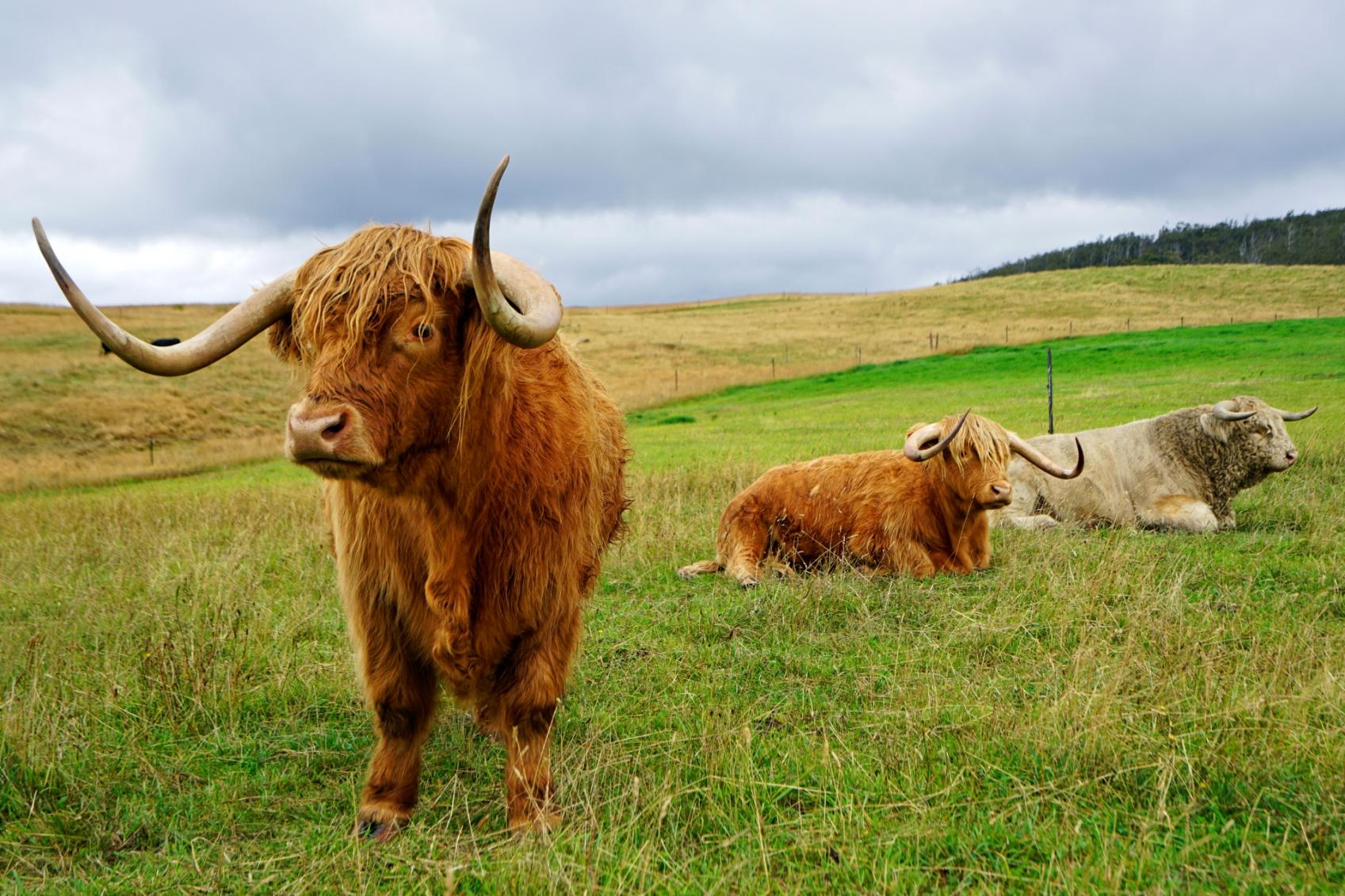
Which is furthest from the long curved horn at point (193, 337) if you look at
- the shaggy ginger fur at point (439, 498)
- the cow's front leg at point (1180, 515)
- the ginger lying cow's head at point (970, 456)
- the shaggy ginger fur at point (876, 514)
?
the cow's front leg at point (1180, 515)

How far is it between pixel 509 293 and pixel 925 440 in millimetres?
4664

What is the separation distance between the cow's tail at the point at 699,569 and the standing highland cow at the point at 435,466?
3.22 metres

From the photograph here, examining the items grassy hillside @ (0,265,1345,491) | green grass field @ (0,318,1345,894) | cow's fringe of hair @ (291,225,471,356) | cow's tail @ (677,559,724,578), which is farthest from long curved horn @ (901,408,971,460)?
cow's fringe of hair @ (291,225,471,356)

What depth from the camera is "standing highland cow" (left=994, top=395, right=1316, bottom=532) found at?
8250 mm

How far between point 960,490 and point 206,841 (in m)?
5.33

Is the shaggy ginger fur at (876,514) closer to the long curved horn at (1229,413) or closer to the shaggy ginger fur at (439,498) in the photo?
the long curved horn at (1229,413)

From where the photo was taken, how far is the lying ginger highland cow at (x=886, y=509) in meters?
6.66

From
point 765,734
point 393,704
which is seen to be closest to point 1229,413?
point 765,734

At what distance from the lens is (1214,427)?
855cm

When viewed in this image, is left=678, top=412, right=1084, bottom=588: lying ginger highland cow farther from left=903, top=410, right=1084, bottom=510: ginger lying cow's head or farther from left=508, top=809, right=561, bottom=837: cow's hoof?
left=508, top=809, right=561, bottom=837: cow's hoof

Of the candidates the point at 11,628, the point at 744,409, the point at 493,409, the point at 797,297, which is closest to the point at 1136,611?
the point at 493,409

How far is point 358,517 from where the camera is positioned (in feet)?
11.1

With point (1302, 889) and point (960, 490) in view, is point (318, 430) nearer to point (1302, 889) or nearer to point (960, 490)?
point (1302, 889)

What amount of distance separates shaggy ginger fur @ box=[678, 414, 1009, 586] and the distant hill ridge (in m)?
101
